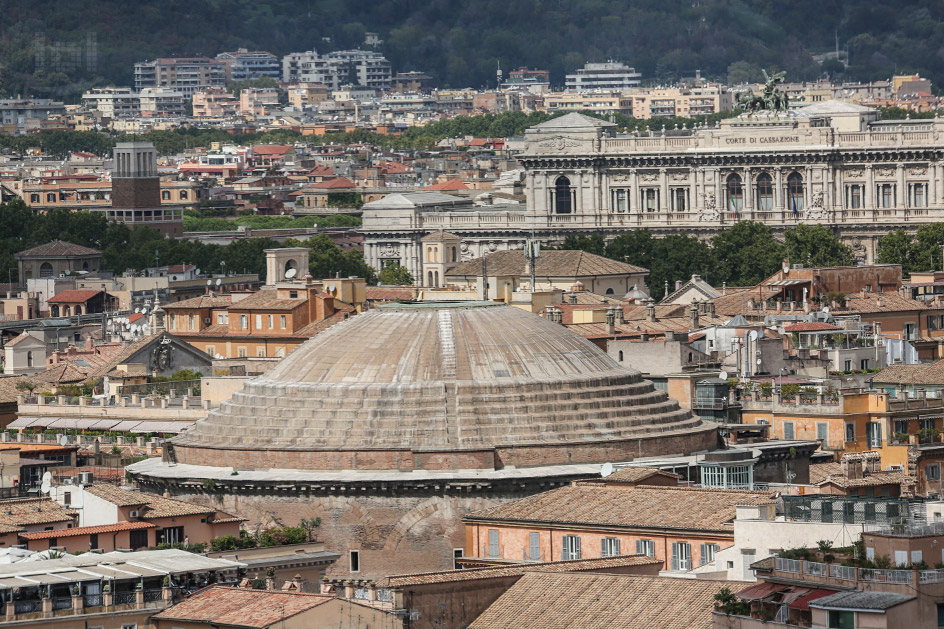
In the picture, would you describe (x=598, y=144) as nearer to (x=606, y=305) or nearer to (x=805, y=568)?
(x=606, y=305)

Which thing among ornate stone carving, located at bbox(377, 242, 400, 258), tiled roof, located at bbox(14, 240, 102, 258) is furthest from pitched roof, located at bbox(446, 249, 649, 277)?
ornate stone carving, located at bbox(377, 242, 400, 258)

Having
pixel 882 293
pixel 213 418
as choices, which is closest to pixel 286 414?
pixel 213 418

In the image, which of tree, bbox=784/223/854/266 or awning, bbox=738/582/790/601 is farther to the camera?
tree, bbox=784/223/854/266

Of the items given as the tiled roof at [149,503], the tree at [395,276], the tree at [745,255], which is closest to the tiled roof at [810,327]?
the tiled roof at [149,503]

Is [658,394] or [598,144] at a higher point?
[598,144]

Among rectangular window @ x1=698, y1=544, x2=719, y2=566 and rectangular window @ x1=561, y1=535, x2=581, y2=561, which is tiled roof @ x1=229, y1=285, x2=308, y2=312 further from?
rectangular window @ x1=698, y1=544, x2=719, y2=566

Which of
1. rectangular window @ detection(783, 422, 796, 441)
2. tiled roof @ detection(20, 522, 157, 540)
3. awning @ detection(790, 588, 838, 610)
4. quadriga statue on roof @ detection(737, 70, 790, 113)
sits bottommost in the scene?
awning @ detection(790, 588, 838, 610)

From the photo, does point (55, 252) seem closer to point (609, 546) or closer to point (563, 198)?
point (563, 198)

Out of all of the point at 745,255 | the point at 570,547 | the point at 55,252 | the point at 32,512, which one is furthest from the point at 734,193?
the point at 570,547
